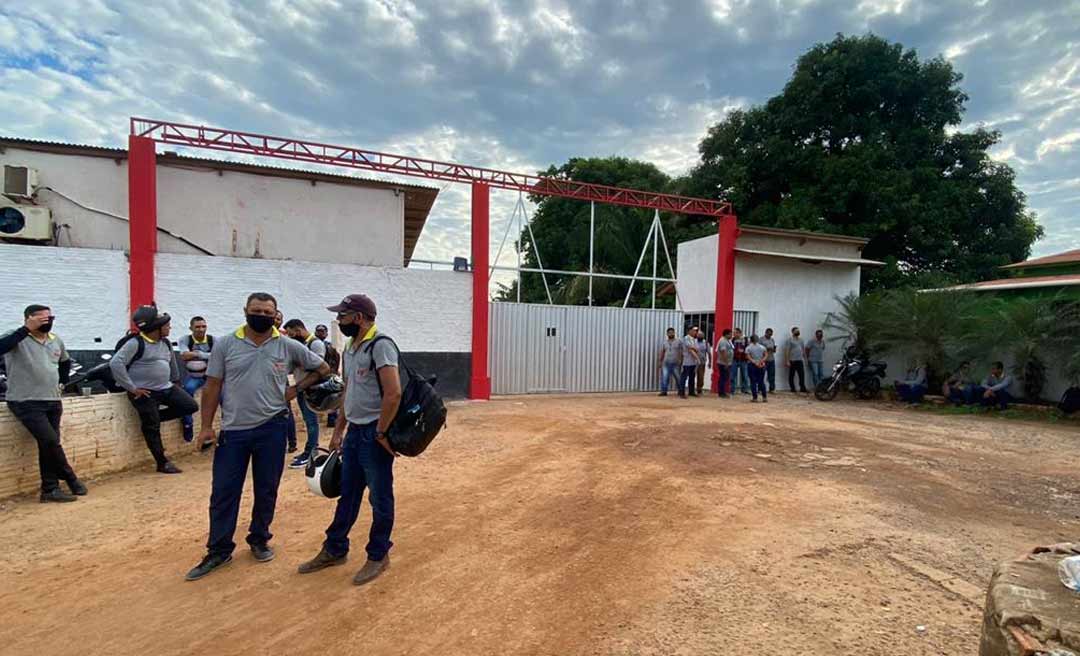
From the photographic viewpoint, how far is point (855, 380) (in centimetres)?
1340

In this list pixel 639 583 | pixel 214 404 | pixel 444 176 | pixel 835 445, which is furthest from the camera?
pixel 444 176

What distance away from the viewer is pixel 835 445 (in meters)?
7.32

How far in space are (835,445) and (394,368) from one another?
6.41 metres

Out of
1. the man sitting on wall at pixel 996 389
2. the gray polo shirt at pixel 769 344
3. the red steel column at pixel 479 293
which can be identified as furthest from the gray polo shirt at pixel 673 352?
the man sitting on wall at pixel 996 389

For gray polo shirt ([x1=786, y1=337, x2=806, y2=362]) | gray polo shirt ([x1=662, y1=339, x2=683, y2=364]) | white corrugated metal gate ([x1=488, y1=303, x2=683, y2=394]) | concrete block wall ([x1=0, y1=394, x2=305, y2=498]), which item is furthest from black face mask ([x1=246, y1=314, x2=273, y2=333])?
gray polo shirt ([x1=786, y1=337, x2=806, y2=362])

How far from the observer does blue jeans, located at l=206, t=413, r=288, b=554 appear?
11.3 ft

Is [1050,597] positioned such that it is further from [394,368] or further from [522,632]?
[394,368]

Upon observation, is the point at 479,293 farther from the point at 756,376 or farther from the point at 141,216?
the point at 756,376

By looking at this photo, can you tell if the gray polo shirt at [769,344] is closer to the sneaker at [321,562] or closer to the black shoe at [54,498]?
the sneaker at [321,562]

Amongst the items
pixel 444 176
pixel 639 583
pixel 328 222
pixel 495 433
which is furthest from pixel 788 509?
pixel 328 222

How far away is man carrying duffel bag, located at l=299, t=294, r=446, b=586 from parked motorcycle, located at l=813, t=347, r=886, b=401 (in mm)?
12331

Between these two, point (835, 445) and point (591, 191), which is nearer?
point (835, 445)

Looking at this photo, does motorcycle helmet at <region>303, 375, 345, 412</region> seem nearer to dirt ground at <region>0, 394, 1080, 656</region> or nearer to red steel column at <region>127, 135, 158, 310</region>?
dirt ground at <region>0, 394, 1080, 656</region>

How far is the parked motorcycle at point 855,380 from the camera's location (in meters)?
13.2
